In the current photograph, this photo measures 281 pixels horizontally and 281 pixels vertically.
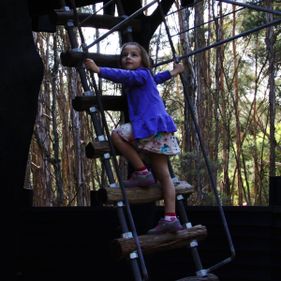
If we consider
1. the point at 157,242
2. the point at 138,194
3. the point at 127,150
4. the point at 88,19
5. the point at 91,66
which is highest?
the point at 88,19

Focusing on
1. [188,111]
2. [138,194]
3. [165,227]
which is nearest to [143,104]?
[138,194]

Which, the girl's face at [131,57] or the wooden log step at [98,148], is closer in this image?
the wooden log step at [98,148]

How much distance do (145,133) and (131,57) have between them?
0.40 meters

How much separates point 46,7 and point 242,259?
2010 millimetres

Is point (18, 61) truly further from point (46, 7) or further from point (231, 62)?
point (231, 62)

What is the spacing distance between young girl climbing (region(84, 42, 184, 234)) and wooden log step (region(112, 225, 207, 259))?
4 centimetres

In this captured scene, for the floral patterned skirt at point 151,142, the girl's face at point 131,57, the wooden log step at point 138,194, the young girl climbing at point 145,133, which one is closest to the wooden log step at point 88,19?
the girl's face at point 131,57

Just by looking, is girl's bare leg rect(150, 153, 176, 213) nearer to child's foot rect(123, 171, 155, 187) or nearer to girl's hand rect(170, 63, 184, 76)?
child's foot rect(123, 171, 155, 187)

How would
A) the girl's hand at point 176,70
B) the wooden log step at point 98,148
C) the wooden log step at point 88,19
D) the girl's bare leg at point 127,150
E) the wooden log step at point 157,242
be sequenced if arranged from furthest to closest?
1. the girl's hand at point 176,70
2. the wooden log step at point 88,19
3. the girl's bare leg at point 127,150
4. the wooden log step at point 98,148
5. the wooden log step at point 157,242

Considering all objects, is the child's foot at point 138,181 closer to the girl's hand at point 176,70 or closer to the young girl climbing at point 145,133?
the young girl climbing at point 145,133

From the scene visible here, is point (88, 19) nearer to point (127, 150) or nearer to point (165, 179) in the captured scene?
point (127, 150)

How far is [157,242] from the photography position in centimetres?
279

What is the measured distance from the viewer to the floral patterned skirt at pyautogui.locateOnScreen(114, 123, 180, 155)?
285cm

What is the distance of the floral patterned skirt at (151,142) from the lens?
2.85m
